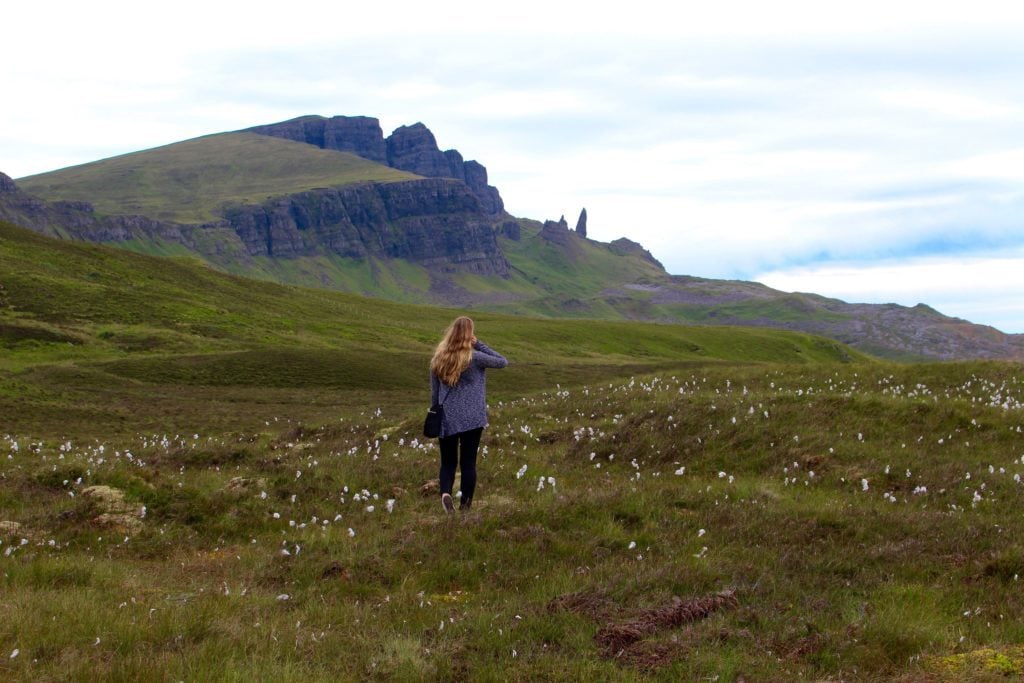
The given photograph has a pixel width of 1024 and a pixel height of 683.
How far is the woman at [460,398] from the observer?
12.5m

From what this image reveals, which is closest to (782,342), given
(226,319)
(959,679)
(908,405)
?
(226,319)

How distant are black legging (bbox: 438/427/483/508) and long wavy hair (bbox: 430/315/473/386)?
0.95 meters

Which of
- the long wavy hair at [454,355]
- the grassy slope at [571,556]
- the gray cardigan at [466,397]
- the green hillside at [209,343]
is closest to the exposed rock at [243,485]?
the grassy slope at [571,556]

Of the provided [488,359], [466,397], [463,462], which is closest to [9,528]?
[463,462]

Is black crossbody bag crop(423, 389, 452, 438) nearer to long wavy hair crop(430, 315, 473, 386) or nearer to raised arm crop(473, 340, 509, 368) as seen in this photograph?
long wavy hair crop(430, 315, 473, 386)

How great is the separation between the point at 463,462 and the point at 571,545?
313 cm

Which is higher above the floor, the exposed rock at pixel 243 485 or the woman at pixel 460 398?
the woman at pixel 460 398

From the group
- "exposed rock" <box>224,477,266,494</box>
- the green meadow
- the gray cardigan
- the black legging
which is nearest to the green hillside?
A: the green meadow

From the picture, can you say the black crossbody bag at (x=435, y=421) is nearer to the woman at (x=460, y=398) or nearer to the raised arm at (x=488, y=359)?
the woman at (x=460, y=398)

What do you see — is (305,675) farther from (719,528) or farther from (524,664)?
(719,528)

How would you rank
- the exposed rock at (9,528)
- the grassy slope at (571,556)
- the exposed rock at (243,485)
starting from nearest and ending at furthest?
the grassy slope at (571,556) < the exposed rock at (9,528) < the exposed rock at (243,485)

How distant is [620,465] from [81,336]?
59.3 m

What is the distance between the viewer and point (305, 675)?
620cm

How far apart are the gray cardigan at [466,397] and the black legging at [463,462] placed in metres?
0.16
